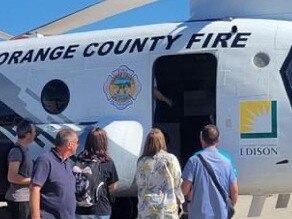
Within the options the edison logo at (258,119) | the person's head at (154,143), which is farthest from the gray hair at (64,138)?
the edison logo at (258,119)

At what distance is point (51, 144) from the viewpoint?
8.98m

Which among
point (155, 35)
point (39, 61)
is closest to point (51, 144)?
point (39, 61)

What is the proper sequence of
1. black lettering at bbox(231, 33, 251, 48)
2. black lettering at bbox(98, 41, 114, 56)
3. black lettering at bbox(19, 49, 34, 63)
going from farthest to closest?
black lettering at bbox(19, 49, 34, 63), black lettering at bbox(98, 41, 114, 56), black lettering at bbox(231, 33, 251, 48)

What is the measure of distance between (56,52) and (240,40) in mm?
2860

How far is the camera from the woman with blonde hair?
5.87 metres

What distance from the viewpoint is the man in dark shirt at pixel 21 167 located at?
659 cm

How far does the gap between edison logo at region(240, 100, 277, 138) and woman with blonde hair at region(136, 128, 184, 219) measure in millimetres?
2253

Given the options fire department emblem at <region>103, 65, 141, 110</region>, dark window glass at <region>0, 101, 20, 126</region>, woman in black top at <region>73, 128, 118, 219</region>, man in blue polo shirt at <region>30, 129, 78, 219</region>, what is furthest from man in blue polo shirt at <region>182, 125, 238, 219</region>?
dark window glass at <region>0, 101, 20, 126</region>

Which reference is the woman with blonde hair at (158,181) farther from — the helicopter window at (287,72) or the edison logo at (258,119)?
the helicopter window at (287,72)

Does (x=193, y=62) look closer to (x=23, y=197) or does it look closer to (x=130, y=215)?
(x=130, y=215)

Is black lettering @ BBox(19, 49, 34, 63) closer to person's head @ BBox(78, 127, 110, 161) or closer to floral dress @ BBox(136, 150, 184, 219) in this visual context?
person's head @ BBox(78, 127, 110, 161)

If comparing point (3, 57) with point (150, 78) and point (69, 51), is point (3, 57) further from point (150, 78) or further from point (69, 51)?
point (150, 78)

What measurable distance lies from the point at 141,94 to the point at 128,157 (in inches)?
35.3

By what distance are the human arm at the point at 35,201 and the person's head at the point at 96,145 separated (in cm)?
86
